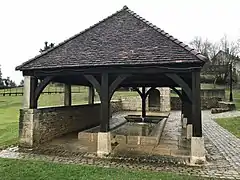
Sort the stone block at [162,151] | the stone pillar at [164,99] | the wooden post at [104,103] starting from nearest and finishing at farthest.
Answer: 1. the stone block at [162,151]
2. the wooden post at [104,103]
3. the stone pillar at [164,99]

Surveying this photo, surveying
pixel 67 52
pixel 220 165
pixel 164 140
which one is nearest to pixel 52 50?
pixel 67 52

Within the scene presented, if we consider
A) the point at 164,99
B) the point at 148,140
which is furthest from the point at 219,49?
the point at 148,140

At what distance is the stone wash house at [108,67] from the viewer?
652 centimetres

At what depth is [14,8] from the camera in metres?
11.0

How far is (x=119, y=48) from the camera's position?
25.3 feet

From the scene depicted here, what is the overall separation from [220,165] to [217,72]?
112 ft

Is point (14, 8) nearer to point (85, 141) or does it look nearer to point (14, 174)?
point (85, 141)

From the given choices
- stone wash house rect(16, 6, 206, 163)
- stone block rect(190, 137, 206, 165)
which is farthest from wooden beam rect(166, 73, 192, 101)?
stone block rect(190, 137, 206, 165)

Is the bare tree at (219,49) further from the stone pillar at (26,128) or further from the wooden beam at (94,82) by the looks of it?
the stone pillar at (26,128)

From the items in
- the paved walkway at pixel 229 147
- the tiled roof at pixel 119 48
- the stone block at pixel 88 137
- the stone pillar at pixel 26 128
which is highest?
the tiled roof at pixel 119 48

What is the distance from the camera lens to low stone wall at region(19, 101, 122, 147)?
7804 mm

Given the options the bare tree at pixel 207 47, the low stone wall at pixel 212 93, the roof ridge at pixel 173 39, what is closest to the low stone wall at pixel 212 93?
the low stone wall at pixel 212 93

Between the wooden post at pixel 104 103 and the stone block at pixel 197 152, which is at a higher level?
the wooden post at pixel 104 103

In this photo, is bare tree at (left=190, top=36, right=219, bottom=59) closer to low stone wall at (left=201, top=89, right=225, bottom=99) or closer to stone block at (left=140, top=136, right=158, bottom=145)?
low stone wall at (left=201, top=89, right=225, bottom=99)
